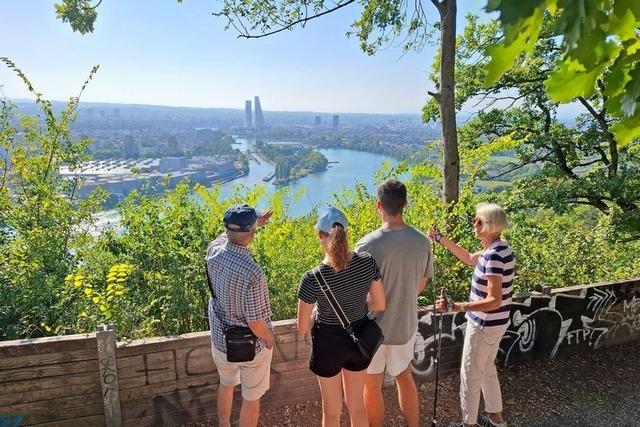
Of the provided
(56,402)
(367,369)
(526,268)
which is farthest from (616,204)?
(56,402)

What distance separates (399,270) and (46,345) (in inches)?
101

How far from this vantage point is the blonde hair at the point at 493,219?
3.20 m

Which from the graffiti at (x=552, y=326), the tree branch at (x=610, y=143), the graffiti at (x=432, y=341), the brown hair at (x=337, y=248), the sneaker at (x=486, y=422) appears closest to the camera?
the brown hair at (x=337, y=248)

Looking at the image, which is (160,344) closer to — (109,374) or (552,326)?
(109,374)

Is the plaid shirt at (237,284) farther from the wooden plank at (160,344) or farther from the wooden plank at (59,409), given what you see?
the wooden plank at (59,409)

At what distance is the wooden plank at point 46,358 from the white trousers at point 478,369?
2.78 metres

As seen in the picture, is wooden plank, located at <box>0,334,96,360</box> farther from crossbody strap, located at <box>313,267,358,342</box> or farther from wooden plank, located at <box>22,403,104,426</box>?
crossbody strap, located at <box>313,267,358,342</box>

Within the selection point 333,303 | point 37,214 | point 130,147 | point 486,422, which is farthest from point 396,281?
point 130,147

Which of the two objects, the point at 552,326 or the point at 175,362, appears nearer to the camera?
the point at 175,362

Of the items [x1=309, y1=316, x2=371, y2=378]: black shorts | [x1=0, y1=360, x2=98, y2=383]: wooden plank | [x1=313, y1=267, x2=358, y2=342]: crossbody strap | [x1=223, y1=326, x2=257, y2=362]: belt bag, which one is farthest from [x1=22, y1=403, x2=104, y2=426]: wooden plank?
[x1=313, y1=267, x2=358, y2=342]: crossbody strap

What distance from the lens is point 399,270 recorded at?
3.17 metres

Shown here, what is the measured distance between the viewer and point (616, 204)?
12.7 metres

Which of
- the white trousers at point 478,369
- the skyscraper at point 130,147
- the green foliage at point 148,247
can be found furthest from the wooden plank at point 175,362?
the skyscraper at point 130,147

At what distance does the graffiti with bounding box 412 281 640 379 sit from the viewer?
169 inches
